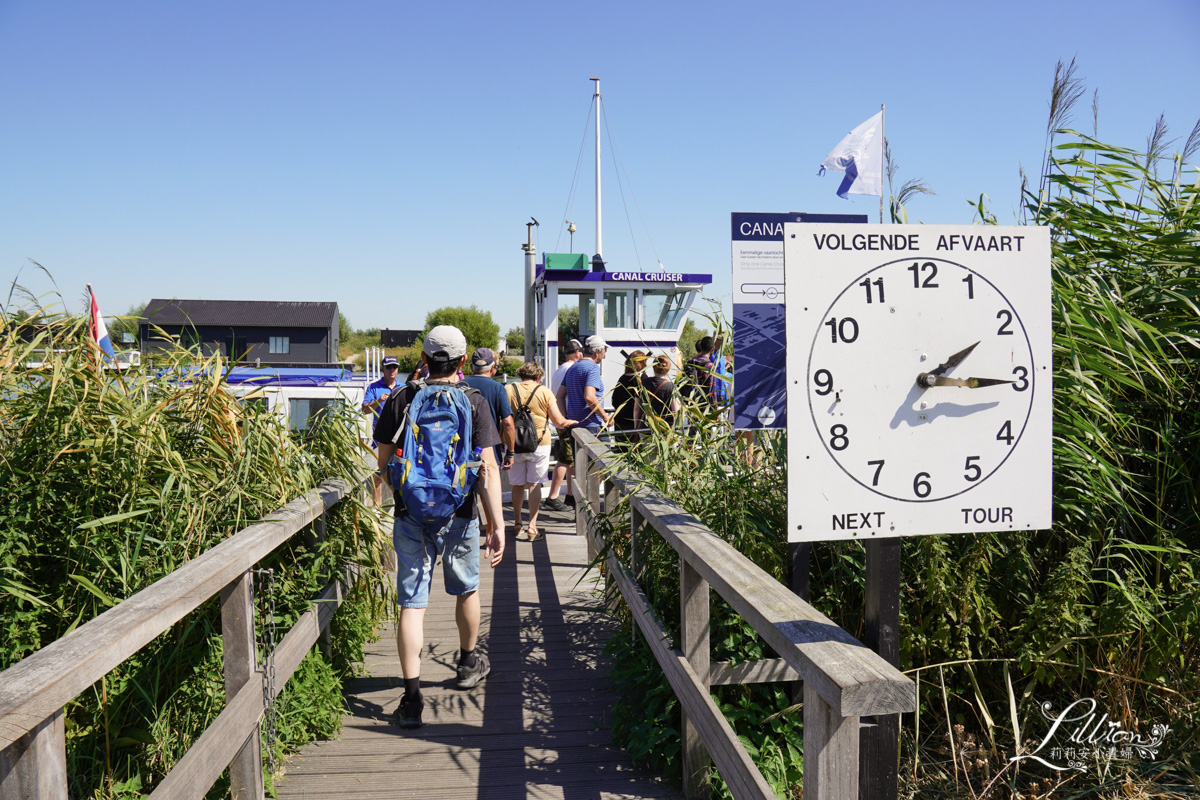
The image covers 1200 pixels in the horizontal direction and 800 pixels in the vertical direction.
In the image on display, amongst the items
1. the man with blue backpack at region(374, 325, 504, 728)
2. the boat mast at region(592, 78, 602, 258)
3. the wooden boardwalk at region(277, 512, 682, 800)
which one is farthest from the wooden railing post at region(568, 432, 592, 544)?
the boat mast at region(592, 78, 602, 258)

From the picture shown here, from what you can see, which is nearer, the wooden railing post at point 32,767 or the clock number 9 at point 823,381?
the wooden railing post at point 32,767

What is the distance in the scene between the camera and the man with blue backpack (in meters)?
3.41

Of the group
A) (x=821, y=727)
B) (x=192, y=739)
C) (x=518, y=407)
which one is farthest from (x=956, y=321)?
(x=518, y=407)

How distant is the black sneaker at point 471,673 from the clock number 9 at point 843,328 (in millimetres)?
2593

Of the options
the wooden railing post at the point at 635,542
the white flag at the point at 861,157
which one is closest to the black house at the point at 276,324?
the white flag at the point at 861,157

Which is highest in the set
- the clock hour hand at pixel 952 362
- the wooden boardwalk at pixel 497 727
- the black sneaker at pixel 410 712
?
the clock hour hand at pixel 952 362

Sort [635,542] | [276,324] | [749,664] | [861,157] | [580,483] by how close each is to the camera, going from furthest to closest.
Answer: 1. [276,324]
2. [580,483]
3. [861,157]
4. [635,542]
5. [749,664]

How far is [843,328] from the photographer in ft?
6.30

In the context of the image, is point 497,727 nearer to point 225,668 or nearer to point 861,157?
point 225,668

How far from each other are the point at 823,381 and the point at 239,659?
1.93m

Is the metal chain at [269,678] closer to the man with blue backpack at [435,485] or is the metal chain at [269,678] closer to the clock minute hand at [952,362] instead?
the man with blue backpack at [435,485]

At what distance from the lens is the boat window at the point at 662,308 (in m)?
18.0

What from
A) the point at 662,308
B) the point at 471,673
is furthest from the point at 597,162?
the point at 471,673

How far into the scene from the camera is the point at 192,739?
8.91 feet
